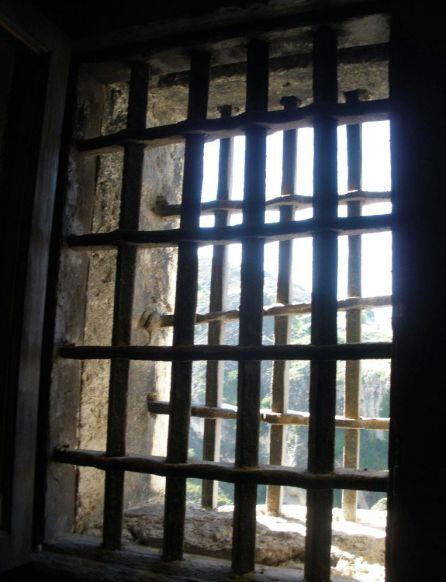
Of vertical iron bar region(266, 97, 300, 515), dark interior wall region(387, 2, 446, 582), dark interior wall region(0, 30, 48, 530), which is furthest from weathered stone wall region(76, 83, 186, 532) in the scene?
dark interior wall region(387, 2, 446, 582)

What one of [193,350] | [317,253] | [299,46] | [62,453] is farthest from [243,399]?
[299,46]

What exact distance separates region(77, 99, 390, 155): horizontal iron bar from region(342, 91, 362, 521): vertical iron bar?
A: 73 cm

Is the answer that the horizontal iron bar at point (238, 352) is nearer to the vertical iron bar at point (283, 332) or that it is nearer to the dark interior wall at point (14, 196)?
the dark interior wall at point (14, 196)

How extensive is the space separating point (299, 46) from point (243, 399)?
0.94 metres

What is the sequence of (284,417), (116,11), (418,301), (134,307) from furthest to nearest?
(284,417)
(134,307)
(116,11)
(418,301)

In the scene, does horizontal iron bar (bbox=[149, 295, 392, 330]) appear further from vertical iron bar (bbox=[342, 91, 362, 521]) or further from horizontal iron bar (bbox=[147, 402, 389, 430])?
horizontal iron bar (bbox=[147, 402, 389, 430])

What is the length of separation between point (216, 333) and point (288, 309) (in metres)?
0.30

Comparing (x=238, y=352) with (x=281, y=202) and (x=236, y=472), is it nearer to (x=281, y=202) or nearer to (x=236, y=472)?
(x=236, y=472)

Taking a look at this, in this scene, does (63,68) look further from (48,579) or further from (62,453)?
(48,579)

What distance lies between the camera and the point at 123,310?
1.38 meters

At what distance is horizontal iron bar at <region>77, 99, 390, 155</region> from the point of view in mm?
1221

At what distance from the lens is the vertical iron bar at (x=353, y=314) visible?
194cm

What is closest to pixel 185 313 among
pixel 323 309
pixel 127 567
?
pixel 323 309

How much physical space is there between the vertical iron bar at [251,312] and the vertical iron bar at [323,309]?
0.44 feet
